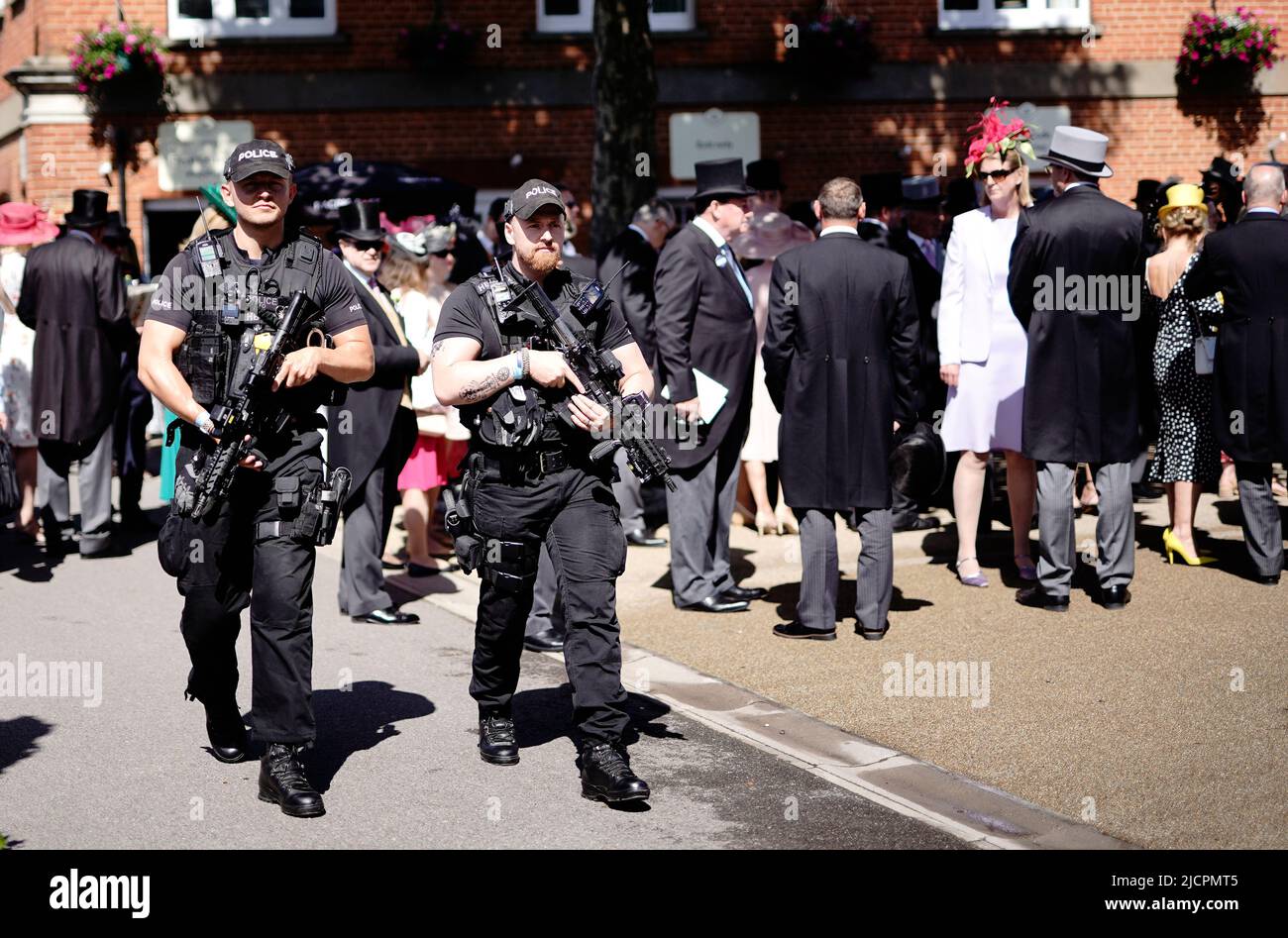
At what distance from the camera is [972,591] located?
8594mm

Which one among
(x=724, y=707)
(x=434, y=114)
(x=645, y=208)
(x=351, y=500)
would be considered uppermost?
(x=434, y=114)

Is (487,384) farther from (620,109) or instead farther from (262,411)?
(620,109)

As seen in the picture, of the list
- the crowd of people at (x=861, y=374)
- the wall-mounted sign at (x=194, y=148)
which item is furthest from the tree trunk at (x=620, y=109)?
the wall-mounted sign at (x=194, y=148)

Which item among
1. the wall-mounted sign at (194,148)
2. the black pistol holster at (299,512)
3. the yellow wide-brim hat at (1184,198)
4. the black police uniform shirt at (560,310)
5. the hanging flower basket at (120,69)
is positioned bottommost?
the black pistol holster at (299,512)

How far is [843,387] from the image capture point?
762cm

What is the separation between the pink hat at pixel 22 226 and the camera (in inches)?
409

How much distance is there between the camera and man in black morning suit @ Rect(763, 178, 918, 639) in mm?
7582

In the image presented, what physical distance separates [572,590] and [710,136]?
13.9m

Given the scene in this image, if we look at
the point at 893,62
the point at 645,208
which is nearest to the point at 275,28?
the point at 893,62

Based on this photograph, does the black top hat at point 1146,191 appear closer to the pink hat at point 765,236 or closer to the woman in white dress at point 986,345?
the pink hat at point 765,236

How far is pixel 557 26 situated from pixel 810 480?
40.6 ft

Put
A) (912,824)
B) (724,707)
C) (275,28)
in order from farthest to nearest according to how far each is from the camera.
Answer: (275,28), (724,707), (912,824)

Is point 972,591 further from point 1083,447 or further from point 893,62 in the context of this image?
point 893,62

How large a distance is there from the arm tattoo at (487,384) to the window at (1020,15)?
14904mm
